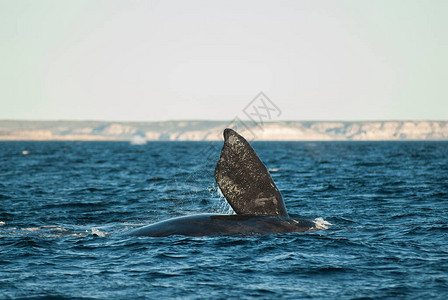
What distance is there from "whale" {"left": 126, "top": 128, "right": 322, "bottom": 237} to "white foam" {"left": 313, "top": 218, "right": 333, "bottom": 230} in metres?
1.03

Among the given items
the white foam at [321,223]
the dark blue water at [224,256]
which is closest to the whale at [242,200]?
the dark blue water at [224,256]

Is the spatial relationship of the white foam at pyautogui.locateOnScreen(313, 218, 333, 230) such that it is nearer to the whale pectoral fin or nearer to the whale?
the whale

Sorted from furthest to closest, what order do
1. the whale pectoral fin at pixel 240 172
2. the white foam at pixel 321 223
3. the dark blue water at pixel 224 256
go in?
1. the white foam at pixel 321 223
2. the whale pectoral fin at pixel 240 172
3. the dark blue water at pixel 224 256

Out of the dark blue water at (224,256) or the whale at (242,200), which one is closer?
the dark blue water at (224,256)

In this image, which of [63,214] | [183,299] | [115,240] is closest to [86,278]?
[183,299]

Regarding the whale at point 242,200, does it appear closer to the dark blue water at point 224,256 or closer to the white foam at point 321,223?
the dark blue water at point 224,256

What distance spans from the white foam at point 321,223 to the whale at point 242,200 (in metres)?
1.03

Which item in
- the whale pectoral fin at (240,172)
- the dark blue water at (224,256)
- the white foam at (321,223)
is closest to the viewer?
the dark blue water at (224,256)

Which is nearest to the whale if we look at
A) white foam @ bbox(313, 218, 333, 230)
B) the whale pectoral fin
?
the whale pectoral fin

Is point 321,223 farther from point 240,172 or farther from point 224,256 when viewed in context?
point 224,256

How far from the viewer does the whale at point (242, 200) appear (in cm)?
1168

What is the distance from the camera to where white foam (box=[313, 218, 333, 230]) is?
513 inches

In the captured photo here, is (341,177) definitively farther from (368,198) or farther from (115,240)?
(115,240)

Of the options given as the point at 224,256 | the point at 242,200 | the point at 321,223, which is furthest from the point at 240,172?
the point at 321,223
